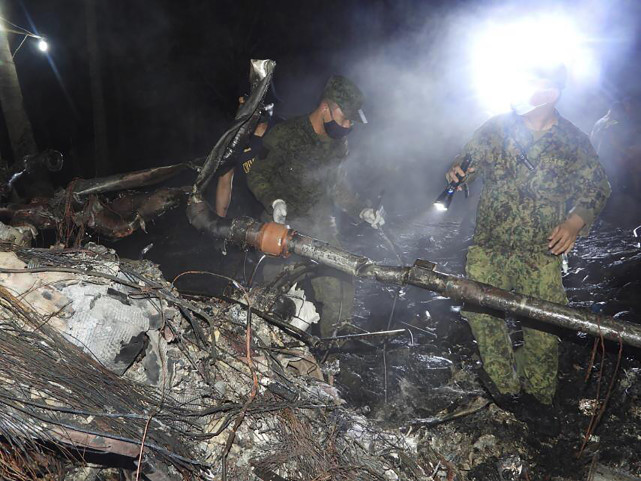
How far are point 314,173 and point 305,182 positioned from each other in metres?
0.17

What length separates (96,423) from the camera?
2205mm

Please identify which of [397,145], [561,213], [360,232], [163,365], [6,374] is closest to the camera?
[6,374]

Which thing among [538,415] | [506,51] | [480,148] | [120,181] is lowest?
[538,415]

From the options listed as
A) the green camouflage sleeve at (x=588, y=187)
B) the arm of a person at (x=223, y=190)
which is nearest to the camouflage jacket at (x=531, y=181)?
the green camouflage sleeve at (x=588, y=187)

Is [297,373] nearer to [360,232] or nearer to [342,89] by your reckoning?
[342,89]

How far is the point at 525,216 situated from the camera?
389 cm

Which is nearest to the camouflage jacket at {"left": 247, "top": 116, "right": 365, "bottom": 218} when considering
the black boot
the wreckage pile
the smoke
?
the wreckage pile

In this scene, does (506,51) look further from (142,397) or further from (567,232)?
(142,397)

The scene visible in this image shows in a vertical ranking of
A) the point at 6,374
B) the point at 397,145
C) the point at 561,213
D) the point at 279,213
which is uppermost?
the point at 397,145

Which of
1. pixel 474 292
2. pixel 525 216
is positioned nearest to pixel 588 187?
pixel 525 216

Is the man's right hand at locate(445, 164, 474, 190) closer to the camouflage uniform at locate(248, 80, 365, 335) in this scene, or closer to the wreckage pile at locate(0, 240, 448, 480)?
the camouflage uniform at locate(248, 80, 365, 335)

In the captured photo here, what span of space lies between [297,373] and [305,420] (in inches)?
29.4

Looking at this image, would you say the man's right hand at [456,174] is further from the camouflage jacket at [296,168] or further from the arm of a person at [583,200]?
the camouflage jacket at [296,168]

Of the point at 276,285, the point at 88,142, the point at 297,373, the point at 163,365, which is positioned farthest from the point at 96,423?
the point at 88,142
